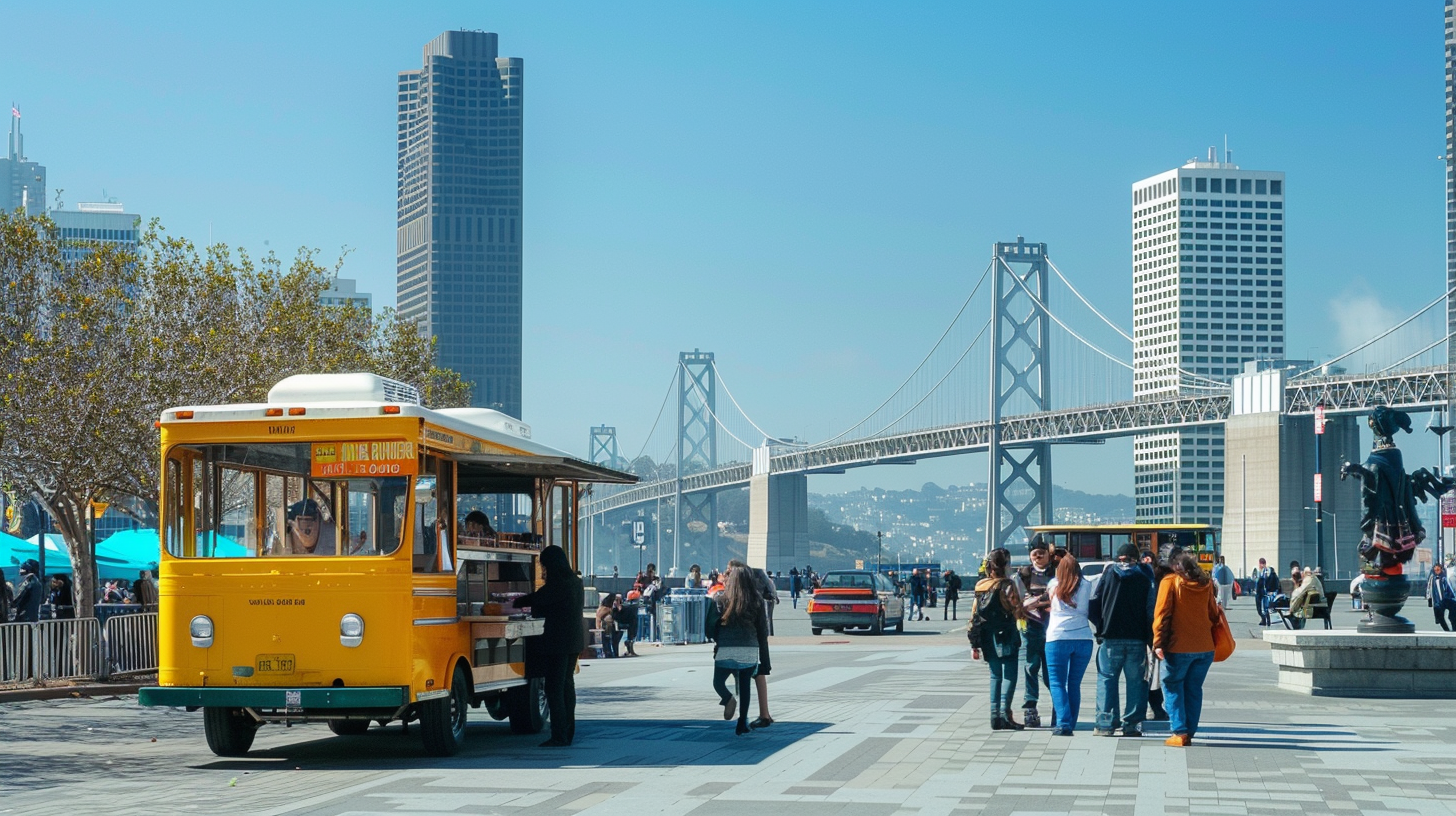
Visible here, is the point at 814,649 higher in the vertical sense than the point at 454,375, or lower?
lower

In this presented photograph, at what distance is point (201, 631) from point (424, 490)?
2.08 metres

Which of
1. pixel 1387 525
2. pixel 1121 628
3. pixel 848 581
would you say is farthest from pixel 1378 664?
pixel 848 581

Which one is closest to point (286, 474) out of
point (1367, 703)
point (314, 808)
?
point (314, 808)

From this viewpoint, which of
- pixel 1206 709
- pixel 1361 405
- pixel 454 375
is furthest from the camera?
pixel 1361 405

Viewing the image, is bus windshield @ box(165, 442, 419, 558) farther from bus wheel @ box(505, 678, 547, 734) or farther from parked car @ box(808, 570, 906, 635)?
parked car @ box(808, 570, 906, 635)

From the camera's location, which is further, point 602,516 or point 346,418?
point 602,516

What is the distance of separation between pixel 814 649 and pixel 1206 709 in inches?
589

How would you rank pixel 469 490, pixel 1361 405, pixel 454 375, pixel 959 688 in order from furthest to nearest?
pixel 1361 405, pixel 454 375, pixel 959 688, pixel 469 490

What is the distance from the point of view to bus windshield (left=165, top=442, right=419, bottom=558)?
1332 cm

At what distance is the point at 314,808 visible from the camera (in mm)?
10875

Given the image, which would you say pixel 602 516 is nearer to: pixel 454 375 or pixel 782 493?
pixel 782 493

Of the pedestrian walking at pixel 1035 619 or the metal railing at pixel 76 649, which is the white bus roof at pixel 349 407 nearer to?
the pedestrian walking at pixel 1035 619

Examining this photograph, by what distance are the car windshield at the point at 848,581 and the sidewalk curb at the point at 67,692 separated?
827 inches

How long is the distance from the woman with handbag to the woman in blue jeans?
68 centimetres
